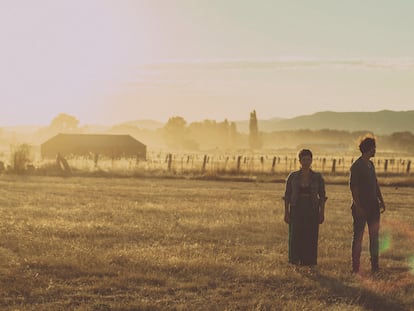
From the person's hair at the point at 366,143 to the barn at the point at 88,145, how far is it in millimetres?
81370

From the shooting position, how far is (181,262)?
39.7ft

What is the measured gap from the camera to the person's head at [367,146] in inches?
446

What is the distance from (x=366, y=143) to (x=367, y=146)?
6 centimetres

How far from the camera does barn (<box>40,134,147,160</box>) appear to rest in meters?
92.6

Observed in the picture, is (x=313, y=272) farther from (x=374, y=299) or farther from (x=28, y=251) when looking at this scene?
(x=28, y=251)

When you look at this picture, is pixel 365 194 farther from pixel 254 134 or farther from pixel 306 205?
pixel 254 134

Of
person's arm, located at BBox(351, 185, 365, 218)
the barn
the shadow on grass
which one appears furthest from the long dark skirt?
the barn

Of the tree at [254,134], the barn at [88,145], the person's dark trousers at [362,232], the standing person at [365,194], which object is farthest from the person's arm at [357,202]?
the tree at [254,134]

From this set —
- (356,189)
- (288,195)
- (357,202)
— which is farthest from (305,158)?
(357,202)

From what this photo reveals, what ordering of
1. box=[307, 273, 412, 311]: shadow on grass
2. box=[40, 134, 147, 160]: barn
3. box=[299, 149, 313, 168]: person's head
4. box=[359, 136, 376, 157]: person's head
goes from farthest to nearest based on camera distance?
box=[40, 134, 147, 160]: barn < box=[299, 149, 313, 168]: person's head < box=[359, 136, 376, 157]: person's head < box=[307, 273, 412, 311]: shadow on grass

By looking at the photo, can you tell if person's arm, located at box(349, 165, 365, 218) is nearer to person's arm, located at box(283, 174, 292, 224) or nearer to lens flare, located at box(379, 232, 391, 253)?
person's arm, located at box(283, 174, 292, 224)

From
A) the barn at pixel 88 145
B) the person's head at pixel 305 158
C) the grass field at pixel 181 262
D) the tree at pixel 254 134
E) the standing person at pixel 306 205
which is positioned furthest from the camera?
the tree at pixel 254 134

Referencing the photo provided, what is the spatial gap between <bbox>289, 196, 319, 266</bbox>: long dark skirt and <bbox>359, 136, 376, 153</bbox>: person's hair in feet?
4.34

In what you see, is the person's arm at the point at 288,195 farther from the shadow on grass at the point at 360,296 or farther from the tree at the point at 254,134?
the tree at the point at 254,134
